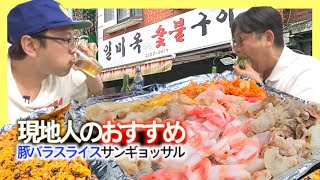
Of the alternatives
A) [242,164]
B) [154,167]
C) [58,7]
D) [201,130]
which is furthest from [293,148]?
[58,7]

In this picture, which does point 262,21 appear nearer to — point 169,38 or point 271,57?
point 271,57

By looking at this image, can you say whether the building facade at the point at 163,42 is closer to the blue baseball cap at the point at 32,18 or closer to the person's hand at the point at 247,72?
the person's hand at the point at 247,72

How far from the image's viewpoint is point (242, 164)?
3.04 metres

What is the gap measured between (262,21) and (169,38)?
0.62m

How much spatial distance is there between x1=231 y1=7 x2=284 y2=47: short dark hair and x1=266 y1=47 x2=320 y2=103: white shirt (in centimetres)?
12

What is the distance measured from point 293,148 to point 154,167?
33.7 inches

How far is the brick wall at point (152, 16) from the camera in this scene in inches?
126

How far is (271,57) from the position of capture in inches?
131

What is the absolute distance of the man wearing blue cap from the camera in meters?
3.03

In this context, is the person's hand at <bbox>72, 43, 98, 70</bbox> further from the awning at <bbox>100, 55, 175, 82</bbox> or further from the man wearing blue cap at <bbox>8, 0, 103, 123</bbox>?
the awning at <bbox>100, 55, 175, 82</bbox>

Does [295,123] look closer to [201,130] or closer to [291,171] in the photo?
[291,171]

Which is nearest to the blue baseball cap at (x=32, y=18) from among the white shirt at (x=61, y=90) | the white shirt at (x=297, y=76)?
the white shirt at (x=61, y=90)

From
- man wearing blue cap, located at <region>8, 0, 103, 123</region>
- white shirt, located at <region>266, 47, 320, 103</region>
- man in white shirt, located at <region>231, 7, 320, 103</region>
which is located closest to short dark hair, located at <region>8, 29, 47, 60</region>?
man wearing blue cap, located at <region>8, 0, 103, 123</region>

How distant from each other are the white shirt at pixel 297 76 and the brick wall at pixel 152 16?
0.72m
